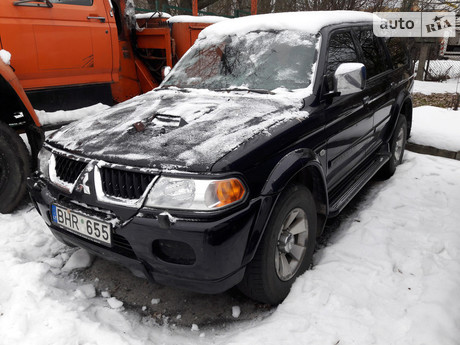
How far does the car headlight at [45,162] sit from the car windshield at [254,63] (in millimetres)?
1247

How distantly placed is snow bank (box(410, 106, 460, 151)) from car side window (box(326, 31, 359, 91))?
2.66 meters

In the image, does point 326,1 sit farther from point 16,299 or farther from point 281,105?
point 16,299

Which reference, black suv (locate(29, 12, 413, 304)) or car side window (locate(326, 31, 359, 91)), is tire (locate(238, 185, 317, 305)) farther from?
car side window (locate(326, 31, 359, 91))

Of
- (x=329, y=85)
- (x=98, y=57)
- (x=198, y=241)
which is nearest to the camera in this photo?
(x=198, y=241)

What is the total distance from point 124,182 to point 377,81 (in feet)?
9.22

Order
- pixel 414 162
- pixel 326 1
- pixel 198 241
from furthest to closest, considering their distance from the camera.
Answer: pixel 326 1 < pixel 414 162 < pixel 198 241

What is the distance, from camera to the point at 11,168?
3541 mm

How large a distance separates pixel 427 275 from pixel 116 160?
2278 mm

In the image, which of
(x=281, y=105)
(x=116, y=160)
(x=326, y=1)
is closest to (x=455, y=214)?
(x=281, y=105)

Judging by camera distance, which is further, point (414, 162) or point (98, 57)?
point (414, 162)

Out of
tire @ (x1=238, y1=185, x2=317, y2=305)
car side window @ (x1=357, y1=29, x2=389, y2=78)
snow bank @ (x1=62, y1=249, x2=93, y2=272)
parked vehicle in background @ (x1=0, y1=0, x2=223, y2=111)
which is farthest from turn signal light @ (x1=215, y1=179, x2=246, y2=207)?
parked vehicle in background @ (x1=0, y1=0, x2=223, y2=111)

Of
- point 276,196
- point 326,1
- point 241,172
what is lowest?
point 276,196

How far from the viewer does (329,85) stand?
2.86 m

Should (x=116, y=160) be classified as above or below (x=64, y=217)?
above
